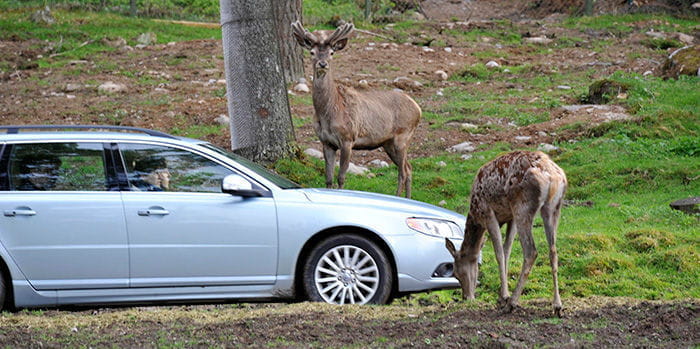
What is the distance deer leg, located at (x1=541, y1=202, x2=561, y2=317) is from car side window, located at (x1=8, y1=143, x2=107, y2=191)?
11.4 ft

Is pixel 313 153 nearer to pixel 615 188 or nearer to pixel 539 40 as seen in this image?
pixel 615 188

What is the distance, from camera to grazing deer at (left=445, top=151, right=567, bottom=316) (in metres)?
6.59

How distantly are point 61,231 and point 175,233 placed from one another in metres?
0.88

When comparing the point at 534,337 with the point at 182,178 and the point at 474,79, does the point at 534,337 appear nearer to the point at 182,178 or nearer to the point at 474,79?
the point at 182,178

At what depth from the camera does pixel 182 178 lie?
24.0 ft

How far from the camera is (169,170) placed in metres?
7.38

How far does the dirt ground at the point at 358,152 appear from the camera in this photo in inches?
230

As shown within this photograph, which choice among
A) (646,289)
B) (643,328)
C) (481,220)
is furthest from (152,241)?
(646,289)

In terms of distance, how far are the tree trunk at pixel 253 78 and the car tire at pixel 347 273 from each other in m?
5.31

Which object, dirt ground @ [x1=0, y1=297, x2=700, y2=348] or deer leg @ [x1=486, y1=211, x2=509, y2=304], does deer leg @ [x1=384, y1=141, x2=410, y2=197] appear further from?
dirt ground @ [x1=0, y1=297, x2=700, y2=348]

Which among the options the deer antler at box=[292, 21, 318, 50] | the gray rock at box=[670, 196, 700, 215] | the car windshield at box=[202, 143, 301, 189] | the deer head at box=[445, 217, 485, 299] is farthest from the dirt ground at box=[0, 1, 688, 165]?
the deer head at box=[445, 217, 485, 299]

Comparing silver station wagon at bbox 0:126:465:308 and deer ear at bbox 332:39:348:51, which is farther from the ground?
deer ear at bbox 332:39:348:51

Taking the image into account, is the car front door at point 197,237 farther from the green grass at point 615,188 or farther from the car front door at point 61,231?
the green grass at point 615,188

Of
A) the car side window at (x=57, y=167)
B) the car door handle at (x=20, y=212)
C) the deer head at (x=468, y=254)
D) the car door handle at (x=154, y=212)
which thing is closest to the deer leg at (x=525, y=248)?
the deer head at (x=468, y=254)
